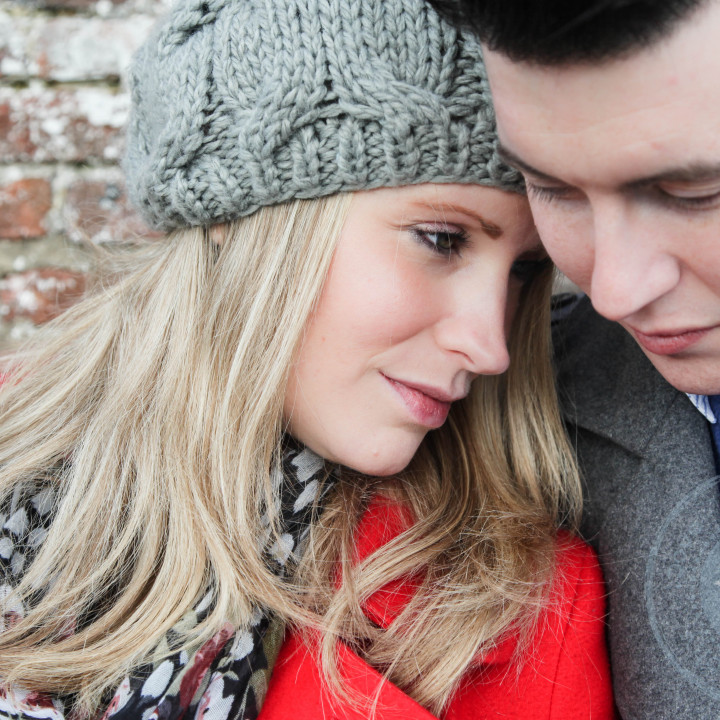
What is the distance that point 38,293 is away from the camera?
1.75 m

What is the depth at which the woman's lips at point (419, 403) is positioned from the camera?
3.70 ft

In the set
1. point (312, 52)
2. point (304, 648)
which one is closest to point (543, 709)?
point (304, 648)

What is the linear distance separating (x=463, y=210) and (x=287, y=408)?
382mm

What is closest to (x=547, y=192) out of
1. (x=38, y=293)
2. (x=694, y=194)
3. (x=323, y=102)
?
(x=694, y=194)

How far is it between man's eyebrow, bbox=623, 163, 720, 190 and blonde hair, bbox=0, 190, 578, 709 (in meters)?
0.44

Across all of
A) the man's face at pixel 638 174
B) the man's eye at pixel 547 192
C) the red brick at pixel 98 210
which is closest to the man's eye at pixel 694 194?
the man's face at pixel 638 174

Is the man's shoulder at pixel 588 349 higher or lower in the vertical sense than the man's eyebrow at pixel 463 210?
lower

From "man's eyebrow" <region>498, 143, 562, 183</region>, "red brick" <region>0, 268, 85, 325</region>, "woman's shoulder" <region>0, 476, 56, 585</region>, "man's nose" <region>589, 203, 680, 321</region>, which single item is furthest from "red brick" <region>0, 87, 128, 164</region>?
"man's nose" <region>589, 203, 680, 321</region>

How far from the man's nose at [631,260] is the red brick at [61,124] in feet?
4.00

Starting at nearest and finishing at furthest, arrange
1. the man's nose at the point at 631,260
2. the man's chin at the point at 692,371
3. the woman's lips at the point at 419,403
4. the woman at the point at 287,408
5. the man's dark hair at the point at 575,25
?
the man's dark hair at the point at 575,25 < the man's nose at the point at 631,260 < the man's chin at the point at 692,371 < the woman at the point at 287,408 < the woman's lips at the point at 419,403

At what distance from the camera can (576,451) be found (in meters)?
1.35

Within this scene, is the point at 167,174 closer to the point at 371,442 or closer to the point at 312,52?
the point at 312,52

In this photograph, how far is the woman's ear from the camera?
1.17 meters

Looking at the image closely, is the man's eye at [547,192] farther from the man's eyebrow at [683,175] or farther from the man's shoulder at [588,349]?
the man's shoulder at [588,349]
